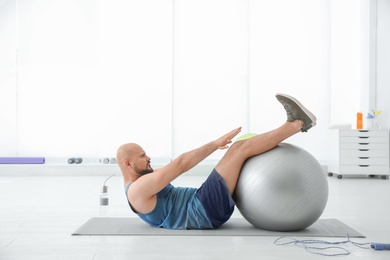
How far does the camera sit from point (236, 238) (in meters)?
3.03

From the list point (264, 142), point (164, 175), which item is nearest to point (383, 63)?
point (264, 142)

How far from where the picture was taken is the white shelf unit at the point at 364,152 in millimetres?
7031

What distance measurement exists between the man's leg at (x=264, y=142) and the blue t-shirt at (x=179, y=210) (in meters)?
0.23

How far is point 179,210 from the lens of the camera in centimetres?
323

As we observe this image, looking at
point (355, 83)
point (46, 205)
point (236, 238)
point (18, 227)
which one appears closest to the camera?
point (236, 238)

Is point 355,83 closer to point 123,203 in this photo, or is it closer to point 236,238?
point 123,203

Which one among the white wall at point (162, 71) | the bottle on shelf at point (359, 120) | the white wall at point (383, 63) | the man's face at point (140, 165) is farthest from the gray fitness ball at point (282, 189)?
the white wall at point (162, 71)

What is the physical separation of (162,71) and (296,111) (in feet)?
16.7

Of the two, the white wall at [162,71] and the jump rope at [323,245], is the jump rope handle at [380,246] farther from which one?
the white wall at [162,71]

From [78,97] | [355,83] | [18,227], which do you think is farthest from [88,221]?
[355,83]

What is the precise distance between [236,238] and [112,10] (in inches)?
226

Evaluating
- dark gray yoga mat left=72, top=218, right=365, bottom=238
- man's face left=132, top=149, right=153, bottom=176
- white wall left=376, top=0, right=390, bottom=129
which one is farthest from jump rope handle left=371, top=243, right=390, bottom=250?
white wall left=376, top=0, right=390, bottom=129

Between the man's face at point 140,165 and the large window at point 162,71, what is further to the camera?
the large window at point 162,71

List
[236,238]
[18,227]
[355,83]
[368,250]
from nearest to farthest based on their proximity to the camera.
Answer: [368,250]
[236,238]
[18,227]
[355,83]
